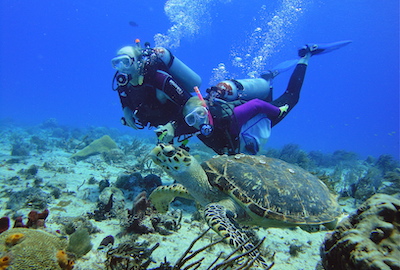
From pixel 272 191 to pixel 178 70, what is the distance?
15.3ft

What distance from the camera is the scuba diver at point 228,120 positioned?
438 cm

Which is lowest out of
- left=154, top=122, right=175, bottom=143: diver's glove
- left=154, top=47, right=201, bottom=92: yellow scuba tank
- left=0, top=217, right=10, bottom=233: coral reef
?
left=0, top=217, right=10, bottom=233: coral reef

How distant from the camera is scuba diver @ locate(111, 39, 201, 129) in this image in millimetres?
5133

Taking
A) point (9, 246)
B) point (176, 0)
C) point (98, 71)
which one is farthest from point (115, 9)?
point (9, 246)

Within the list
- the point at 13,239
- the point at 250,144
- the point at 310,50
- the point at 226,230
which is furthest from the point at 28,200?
the point at 310,50

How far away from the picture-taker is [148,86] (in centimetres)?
538

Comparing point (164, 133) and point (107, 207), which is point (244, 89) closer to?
point (164, 133)

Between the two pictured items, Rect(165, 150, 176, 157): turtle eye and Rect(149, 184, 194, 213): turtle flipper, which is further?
Rect(149, 184, 194, 213): turtle flipper

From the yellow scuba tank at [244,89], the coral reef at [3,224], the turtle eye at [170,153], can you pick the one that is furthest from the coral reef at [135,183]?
the yellow scuba tank at [244,89]

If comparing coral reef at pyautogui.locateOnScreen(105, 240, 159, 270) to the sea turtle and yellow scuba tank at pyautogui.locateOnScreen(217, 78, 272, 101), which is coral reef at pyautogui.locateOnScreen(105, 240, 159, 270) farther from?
yellow scuba tank at pyautogui.locateOnScreen(217, 78, 272, 101)

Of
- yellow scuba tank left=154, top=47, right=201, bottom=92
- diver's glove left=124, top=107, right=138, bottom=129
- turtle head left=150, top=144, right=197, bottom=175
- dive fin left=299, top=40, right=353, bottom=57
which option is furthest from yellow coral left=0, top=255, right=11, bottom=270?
dive fin left=299, top=40, right=353, bottom=57

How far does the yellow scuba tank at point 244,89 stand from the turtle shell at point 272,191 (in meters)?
2.83

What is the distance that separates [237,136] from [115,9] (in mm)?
126369

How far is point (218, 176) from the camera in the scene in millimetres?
3221
